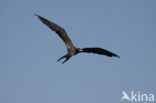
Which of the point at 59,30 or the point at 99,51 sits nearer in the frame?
the point at 59,30

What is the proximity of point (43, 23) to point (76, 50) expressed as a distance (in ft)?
9.69

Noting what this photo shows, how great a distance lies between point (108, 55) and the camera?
3456 centimetres

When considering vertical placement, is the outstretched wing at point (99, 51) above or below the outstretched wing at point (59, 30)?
below

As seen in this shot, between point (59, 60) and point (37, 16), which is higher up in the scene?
point (37, 16)

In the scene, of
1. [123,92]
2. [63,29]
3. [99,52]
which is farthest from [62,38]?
[123,92]

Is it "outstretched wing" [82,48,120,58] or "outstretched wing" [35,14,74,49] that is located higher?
"outstretched wing" [35,14,74,49]

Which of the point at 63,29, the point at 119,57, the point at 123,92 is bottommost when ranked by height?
the point at 123,92

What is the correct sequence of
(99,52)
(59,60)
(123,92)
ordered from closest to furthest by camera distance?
(59,60) < (99,52) < (123,92)

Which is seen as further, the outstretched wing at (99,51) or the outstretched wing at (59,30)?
the outstretched wing at (99,51)

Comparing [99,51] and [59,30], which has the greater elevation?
[59,30]

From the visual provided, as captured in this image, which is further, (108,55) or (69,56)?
(108,55)

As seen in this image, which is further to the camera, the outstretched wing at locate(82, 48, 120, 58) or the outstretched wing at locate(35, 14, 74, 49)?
the outstretched wing at locate(82, 48, 120, 58)

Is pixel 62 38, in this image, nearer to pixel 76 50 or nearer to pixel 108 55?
pixel 76 50

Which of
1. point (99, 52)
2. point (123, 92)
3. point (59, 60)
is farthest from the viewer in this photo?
point (123, 92)
